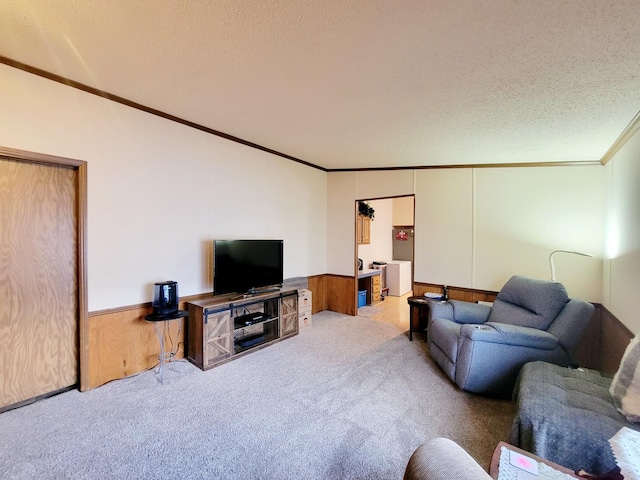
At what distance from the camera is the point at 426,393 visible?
2518 mm

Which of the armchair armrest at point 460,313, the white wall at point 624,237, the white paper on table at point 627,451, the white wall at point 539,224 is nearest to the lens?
the white paper on table at point 627,451

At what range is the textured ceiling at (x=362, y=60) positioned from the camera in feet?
4.90

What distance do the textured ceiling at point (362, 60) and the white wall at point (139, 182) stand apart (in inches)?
9.6

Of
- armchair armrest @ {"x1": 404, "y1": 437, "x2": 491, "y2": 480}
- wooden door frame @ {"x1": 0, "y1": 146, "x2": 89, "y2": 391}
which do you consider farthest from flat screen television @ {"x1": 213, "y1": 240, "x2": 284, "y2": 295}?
armchair armrest @ {"x1": 404, "y1": 437, "x2": 491, "y2": 480}

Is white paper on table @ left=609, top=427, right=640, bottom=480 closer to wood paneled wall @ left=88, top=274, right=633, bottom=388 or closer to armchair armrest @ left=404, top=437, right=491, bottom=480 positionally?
armchair armrest @ left=404, top=437, right=491, bottom=480

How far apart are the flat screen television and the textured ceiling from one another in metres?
1.38

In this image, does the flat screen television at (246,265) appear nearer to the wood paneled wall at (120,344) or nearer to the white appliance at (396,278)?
the wood paneled wall at (120,344)

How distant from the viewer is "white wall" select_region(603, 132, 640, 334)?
2.37 metres

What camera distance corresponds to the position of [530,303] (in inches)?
114

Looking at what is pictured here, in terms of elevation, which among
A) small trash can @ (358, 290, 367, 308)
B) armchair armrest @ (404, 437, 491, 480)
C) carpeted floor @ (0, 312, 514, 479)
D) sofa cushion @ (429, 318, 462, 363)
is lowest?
carpeted floor @ (0, 312, 514, 479)

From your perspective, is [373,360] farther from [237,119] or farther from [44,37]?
[44,37]

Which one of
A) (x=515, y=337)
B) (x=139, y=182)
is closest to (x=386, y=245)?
(x=515, y=337)

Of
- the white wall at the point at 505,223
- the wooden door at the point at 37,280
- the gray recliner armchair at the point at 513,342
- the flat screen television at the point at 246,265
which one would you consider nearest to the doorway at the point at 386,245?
the white wall at the point at 505,223

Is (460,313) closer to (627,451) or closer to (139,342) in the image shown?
(627,451)
